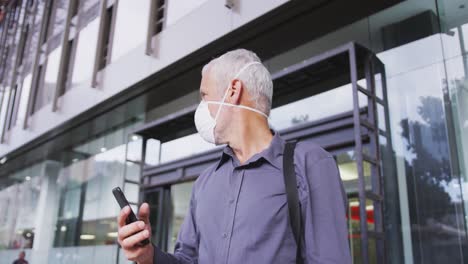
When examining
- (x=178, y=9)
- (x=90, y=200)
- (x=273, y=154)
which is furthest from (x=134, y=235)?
(x=90, y=200)

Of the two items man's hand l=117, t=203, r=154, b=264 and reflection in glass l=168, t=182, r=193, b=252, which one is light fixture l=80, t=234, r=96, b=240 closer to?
reflection in glass l=168, t=182, r=193, b=252

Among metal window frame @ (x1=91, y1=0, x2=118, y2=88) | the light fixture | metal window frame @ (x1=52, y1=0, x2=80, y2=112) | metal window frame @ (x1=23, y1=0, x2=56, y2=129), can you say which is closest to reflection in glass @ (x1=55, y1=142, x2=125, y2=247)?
the light fixture

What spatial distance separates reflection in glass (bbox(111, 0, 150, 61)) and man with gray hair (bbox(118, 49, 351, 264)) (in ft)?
26.9

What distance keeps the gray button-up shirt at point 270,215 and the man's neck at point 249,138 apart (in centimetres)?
5

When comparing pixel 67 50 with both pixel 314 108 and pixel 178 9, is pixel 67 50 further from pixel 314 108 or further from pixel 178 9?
pixel 314 108

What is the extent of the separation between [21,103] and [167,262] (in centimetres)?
1651

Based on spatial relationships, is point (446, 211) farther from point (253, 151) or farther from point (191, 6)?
point (191, 6)

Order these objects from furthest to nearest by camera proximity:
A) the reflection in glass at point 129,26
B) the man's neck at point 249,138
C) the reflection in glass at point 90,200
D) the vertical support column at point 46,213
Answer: the vertical support column at point 46,213, the reflection in glass at point 90,200, the reflection in glass at point 129,26, the man's neck at point 249,138

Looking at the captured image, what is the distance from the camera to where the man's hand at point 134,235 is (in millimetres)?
1264

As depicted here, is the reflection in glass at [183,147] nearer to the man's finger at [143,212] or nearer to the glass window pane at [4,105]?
the man's finger at [143,212]

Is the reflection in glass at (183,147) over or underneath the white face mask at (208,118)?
over

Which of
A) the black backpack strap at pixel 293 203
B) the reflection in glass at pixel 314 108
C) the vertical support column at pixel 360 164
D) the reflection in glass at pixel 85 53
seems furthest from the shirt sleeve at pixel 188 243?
the reflection in glass at pixel 85 53

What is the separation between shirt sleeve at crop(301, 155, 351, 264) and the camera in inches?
50.1

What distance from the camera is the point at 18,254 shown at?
14.8 metres
